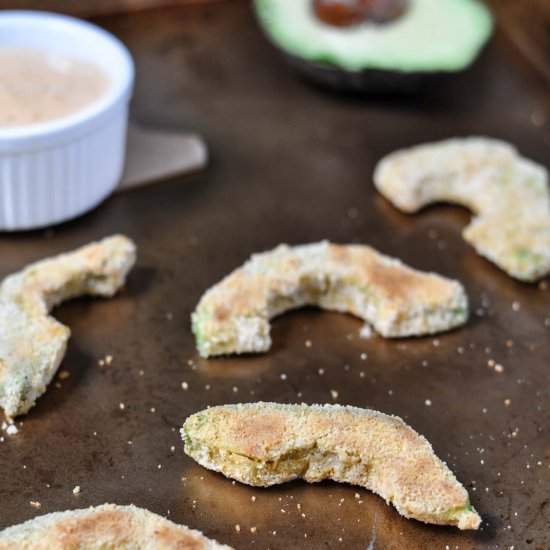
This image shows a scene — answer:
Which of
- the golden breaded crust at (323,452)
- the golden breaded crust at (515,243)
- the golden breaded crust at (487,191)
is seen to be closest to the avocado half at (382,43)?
the golden breaded crust at (487,191)

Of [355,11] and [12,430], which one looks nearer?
[12,430]

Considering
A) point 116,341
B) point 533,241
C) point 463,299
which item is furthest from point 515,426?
point 116,341

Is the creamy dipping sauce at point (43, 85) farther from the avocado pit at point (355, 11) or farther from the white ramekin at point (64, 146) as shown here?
the avocado pit at point (355, 11)

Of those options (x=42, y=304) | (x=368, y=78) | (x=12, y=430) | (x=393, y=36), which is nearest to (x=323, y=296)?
(x=42, y=304)

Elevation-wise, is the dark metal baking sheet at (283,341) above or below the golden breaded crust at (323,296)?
below

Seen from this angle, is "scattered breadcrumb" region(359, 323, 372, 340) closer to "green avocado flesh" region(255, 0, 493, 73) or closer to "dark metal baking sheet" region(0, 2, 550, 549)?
"dark metal baking sheet" region(0, 2, 550, 549)

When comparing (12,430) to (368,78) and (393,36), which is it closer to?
(368,78)
